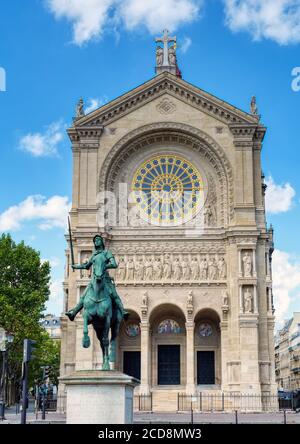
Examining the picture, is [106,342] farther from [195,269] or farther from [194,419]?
[195,269]

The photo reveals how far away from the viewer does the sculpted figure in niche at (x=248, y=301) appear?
4894 centimetres

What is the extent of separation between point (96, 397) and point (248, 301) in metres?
30.1

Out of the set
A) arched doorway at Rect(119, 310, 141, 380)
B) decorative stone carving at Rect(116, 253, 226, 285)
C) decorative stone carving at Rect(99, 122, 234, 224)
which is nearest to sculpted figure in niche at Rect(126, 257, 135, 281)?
decorative stone carving at Rect(116, 253, 226, 285)

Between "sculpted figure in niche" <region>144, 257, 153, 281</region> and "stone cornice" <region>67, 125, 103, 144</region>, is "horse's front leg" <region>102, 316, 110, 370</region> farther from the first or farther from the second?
"stone cornice" <region>67, 125, 103, 144</region>

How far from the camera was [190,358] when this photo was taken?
48.9 metres

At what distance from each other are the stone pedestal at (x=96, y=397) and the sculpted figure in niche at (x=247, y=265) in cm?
3007

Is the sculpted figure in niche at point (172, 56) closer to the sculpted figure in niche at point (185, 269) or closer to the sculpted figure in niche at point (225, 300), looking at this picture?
the sculpted figure in niche at point (185, 269)

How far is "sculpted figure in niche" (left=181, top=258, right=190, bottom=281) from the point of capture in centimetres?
5050

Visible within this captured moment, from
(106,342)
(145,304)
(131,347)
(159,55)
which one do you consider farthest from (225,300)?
(106,342)

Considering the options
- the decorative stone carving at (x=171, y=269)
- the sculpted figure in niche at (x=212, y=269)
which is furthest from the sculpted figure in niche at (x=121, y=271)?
the sculpted figure in niche at (x=212, y=269)

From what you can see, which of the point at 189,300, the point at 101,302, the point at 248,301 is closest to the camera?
the point at 101,302
